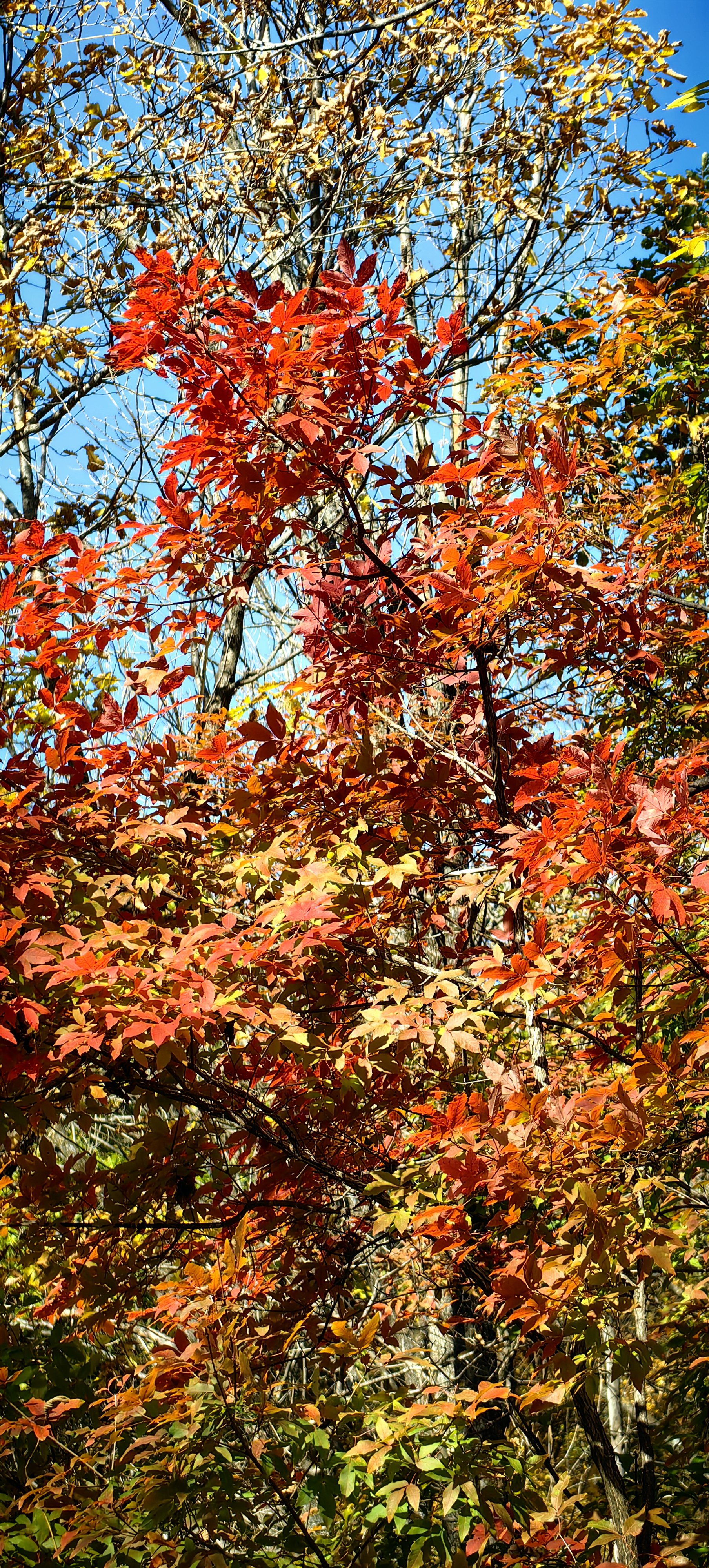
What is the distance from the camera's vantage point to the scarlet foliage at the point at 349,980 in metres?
1.72

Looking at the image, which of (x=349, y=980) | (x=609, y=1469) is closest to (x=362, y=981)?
(x=349, y=980)

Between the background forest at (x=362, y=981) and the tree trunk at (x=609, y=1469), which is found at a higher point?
the background forest at (x=362, y=981)

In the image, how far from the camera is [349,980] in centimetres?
245

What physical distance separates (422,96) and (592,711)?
3.40 metres

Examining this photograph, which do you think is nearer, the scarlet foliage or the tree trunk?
the scarlet foliage

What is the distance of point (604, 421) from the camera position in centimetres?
465

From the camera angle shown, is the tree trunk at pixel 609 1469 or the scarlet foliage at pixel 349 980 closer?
the scarlet foliage at pixel 349 980

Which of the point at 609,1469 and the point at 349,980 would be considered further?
the point at 349,980

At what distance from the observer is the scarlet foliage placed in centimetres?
172

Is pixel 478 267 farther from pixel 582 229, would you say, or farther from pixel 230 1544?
pixel 230 1544

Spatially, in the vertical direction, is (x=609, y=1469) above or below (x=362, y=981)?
below

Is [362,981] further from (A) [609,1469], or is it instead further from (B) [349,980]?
(A) [609,1469]

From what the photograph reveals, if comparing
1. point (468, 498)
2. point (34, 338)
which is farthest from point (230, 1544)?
point (34, 338)

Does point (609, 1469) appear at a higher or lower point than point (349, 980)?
lower
